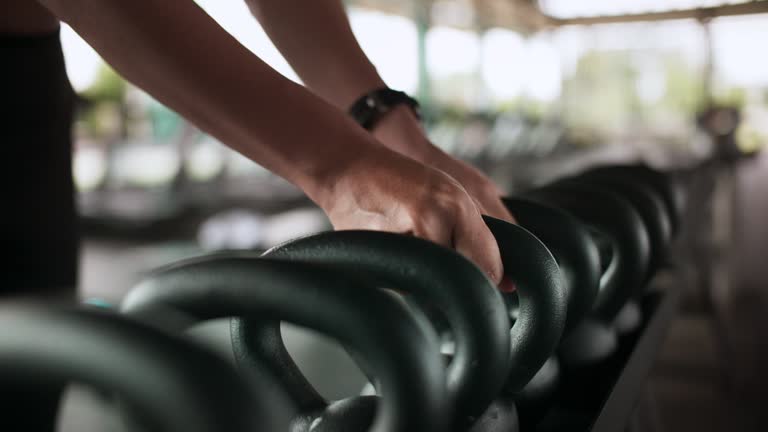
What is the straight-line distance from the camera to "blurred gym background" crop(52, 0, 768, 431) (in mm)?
3162

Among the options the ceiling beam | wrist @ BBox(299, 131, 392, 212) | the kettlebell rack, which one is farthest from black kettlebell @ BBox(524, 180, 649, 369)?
the ceiling beam

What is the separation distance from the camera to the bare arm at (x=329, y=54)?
71 centimetres

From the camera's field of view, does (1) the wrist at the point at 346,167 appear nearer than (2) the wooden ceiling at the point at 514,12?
Yes

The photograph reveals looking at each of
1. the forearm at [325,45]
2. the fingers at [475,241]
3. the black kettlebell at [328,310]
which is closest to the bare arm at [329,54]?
the forearm at [325,45]

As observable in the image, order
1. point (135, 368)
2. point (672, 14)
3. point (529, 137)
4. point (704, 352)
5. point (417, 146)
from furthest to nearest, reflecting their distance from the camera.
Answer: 1. point (529, 137)
2. point (704, 352)
3. point (672, 14)
4. point (417, 146)
5. point (135, 368)

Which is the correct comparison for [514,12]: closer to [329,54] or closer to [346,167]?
[329,54]

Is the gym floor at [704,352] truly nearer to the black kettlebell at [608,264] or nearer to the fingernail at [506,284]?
the black kettlebell at [608,264]

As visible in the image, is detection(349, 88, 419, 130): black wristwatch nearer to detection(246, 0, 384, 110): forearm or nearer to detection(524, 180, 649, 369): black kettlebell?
detection(246, 0, 384, 110): forearm

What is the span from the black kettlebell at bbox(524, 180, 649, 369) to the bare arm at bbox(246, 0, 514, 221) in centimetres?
12

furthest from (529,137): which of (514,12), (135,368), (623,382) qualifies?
(135,368)

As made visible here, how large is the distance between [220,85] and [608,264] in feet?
1.21

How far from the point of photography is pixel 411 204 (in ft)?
1.22

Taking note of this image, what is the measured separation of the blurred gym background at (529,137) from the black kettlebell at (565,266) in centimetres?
21

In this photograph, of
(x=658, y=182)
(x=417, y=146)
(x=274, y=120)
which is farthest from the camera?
(x=658, y=182)
